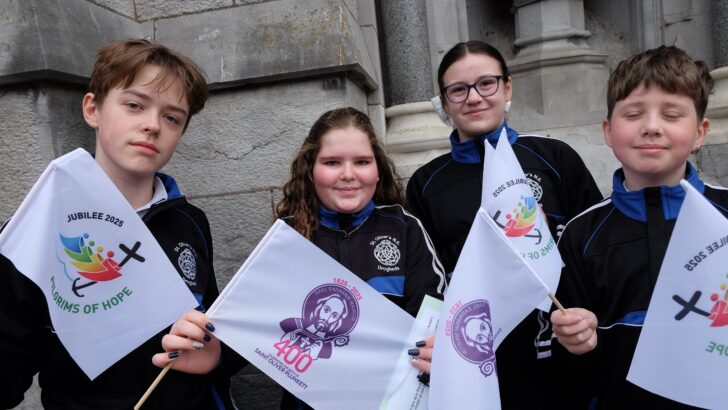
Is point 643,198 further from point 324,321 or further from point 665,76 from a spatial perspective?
point 324,321

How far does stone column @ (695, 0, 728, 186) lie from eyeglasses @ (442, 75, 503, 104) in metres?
1.78

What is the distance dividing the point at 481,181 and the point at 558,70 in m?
1.98

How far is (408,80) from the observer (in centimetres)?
397

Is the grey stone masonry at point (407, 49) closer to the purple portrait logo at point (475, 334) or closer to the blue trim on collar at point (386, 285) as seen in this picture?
the blue trim on collar at point (386, 285)

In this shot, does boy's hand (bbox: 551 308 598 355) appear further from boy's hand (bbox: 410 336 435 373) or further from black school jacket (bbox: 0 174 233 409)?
black school jacket (bbox: 0 174 233 409)

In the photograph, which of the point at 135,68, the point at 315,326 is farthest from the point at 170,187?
the point at 315,326

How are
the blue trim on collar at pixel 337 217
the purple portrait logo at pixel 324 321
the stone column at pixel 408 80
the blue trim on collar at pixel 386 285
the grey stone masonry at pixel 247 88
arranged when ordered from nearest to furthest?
the purple portrait logo at pixel 324 321, the blue trim on collar at pixel 386 285, the blue trim on collar at pixel 337 217, the grey stone masonry at pixel 247 88, the stone column at pixel 408 80

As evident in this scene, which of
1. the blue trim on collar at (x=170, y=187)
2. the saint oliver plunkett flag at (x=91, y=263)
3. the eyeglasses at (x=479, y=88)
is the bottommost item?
the saint oliver plunkett flag at (x=91, y=263)

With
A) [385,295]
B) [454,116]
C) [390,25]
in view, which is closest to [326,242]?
[385,295]

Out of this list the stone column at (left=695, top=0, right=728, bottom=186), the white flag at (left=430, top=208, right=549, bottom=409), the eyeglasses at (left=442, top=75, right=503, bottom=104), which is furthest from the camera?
the stone column at (left=695, top=0, right=728, bottom=186)

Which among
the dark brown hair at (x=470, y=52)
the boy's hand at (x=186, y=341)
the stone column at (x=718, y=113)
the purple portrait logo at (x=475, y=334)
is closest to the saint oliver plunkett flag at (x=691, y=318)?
the purple portrait logo at (x=475, y=334)

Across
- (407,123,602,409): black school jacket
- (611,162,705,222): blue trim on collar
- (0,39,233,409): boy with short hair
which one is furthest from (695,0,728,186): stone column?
(0,39,233,409): boy with short hair

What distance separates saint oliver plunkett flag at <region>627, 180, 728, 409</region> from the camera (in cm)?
166

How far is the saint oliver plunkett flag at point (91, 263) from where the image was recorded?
181 cm
